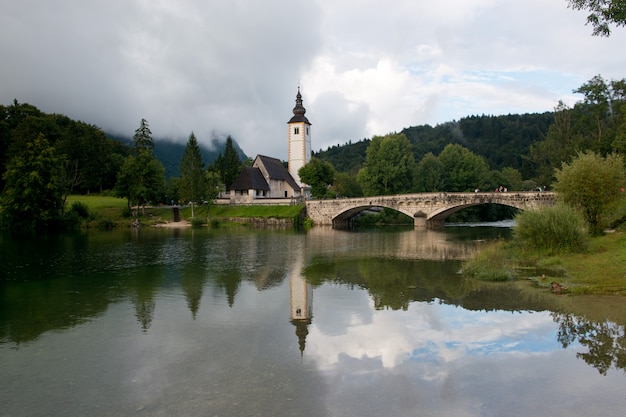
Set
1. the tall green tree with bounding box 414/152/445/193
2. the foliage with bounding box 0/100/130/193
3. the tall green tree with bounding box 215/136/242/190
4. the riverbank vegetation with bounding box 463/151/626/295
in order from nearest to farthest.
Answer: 1. the riverbank vegetation with bounding box 463/151/626/295
2. the foliage with bounding box 0/100/130/193
3. the tall green tree with bounding box 414/152/445/193
4. the tall green tree with bounding box 215/136/242/190

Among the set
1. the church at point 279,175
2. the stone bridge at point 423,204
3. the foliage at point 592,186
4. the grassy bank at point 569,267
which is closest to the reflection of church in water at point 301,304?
the grassy bank at point 569,267

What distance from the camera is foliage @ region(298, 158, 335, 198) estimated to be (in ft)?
279

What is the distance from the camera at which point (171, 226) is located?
71125 mm

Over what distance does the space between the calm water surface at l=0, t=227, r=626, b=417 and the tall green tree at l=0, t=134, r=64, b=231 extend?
136 feet

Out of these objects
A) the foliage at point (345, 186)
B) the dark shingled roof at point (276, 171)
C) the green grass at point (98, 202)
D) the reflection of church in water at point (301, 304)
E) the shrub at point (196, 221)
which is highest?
the dark shingled roof at point (276, 171)

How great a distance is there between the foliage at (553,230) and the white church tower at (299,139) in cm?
6619

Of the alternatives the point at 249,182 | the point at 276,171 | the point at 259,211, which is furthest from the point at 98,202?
the point at 276,171

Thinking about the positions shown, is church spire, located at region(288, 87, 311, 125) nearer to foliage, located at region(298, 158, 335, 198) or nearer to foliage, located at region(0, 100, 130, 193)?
foliage, located at region(298, 158, 335, 198)

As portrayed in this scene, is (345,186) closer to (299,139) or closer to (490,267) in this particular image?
(299,139)

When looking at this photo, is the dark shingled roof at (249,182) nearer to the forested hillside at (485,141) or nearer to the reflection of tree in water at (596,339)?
the forested hillside at (485,141)

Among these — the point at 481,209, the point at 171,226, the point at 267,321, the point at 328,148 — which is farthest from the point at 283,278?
the point at 328,148

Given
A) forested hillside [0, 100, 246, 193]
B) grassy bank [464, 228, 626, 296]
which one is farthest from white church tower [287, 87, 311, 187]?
grassy bank [464, 228, 626, 296]

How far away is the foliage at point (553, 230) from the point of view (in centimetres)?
2567

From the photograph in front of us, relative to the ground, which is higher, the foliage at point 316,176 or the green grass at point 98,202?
the foliage at point 316,176
